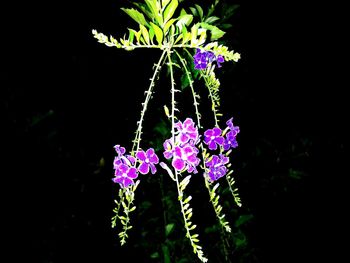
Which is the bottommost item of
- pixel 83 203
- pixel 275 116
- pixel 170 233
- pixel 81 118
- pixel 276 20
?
pixel 170 233

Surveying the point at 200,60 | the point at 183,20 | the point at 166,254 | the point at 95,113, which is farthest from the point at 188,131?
the point at 166,254

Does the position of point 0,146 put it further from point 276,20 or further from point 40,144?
point 276,20

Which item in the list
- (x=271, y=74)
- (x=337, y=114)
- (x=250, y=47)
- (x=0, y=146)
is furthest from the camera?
(x=337, y=114)

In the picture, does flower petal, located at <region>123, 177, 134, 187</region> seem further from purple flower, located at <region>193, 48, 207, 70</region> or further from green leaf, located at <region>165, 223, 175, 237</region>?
green leaf, located at <region>165, 223, 175, 237</region>

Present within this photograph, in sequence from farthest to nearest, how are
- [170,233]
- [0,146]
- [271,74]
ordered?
[271,74]
[170,233]
[0,146]

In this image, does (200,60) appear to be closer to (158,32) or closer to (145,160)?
(158,32)

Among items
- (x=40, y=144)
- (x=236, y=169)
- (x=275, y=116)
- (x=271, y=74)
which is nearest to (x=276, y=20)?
(x=271, y=74)

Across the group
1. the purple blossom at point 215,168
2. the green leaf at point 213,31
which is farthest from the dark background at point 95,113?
the purple blossom at point 215,168
